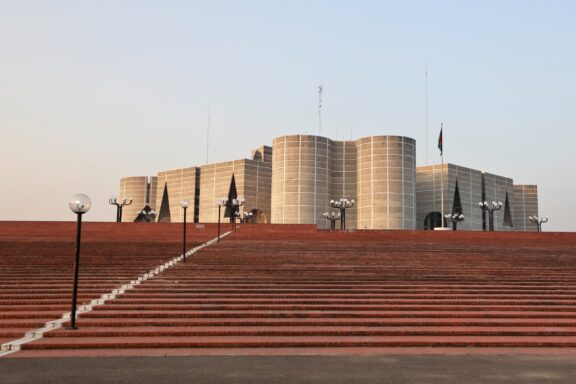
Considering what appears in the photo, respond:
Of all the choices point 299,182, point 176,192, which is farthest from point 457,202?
point 176,192

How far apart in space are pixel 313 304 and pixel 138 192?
88370mm

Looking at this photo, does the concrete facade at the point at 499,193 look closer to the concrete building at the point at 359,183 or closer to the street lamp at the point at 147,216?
A: the concrete building at the point at 359,183

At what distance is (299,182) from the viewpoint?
65875 millimetres

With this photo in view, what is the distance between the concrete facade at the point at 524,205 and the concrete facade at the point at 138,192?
202 feet

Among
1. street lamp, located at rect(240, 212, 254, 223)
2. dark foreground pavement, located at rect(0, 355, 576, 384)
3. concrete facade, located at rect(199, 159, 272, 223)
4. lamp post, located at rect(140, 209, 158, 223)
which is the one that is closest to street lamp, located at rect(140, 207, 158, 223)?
lamp post, located at rect(140, 209, 158, 223)

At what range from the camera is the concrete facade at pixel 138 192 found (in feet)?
311

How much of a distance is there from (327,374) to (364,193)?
200 feet

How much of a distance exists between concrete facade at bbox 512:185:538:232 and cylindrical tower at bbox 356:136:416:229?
3368 cm

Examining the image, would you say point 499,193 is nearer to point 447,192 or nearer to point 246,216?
point 447,192

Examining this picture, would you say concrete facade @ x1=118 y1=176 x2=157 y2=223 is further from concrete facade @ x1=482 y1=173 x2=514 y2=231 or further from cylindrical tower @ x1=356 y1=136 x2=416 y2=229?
concrete facade @ x1=482 y1=173 x2=514 y2=231

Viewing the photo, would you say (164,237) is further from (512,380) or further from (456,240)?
(512,380)

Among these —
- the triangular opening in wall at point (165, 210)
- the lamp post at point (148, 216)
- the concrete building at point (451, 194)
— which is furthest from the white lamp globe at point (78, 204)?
the lamp post at point (148, 216)

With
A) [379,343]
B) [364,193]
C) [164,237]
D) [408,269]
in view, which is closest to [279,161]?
[364,193]

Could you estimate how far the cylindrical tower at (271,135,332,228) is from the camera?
65.6m
